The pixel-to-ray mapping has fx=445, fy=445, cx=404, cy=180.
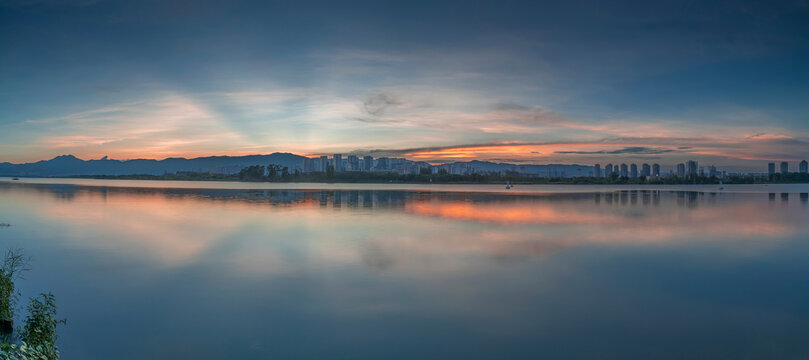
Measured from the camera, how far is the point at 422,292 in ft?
24.8

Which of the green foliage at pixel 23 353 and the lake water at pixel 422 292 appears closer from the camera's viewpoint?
the green foliage at pixel 23 353

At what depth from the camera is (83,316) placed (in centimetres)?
657

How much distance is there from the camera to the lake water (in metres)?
5.42

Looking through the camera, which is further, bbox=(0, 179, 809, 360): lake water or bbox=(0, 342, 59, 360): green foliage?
bbox=(0, 179, 809, 360): lake water

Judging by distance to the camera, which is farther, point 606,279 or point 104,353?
point 606,279

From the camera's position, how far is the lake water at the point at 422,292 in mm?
5422

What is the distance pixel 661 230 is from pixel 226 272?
14.3 metres

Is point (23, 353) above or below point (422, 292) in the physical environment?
above

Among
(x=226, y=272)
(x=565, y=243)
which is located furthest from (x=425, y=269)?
(x=565, y=243)

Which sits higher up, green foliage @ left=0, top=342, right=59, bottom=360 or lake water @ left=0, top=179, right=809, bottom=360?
green foliage @ left=0, top=342, right=59, bottom=360

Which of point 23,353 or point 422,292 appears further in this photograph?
point 422,292

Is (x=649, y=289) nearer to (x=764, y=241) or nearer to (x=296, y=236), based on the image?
→ (x=764, y=241)

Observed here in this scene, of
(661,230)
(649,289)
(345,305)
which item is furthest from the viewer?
→ (661,230)

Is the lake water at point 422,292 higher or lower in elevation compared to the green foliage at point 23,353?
lower
